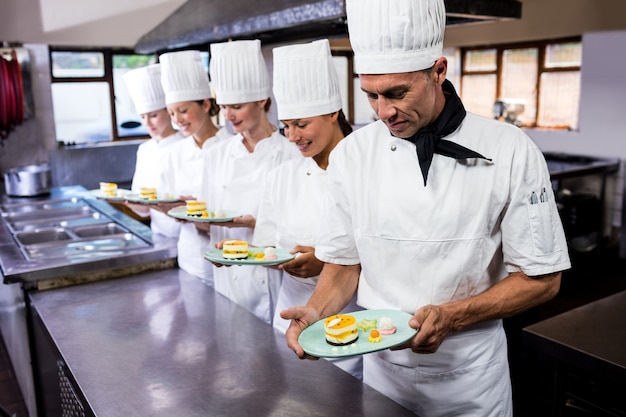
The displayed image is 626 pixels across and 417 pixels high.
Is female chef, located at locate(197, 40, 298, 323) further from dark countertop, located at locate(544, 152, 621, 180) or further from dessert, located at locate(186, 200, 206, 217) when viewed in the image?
dark countertop, located at locate(544, 152, 621, 180)

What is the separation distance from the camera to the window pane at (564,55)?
265 inches

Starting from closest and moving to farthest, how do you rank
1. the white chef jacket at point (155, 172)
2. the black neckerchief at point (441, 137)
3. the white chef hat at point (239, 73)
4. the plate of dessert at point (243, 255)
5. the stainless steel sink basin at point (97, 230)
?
the black neckerchief at point (441, 137) → the plate of dessert at point (243, 255) → the white chef hat at point (239, 73) → the white chef jacket at point (155, 172) → the stainless steel sink basin at point (97, 230)

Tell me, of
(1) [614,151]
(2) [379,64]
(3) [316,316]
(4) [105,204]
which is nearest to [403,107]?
(2) [379,64]

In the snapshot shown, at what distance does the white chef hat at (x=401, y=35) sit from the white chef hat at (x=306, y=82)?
0.72 m

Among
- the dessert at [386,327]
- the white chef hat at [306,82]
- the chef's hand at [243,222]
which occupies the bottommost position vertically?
the dessert at [386,327]

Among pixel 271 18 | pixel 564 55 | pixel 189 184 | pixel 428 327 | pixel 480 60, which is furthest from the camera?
pixel 480 60

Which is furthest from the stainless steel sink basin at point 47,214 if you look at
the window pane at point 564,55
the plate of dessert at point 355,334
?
the window pane at point 564,55

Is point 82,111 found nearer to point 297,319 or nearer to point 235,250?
point 235,250

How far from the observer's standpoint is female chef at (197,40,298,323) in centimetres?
272

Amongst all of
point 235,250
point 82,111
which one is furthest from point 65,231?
point 82,111

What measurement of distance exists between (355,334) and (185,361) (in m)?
0.63

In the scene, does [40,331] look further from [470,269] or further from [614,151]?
[614,151]

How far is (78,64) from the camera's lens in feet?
19.6

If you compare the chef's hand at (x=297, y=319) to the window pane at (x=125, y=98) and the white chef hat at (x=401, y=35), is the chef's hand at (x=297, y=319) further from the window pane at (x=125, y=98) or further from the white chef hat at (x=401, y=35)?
the window pane at (x=125, y=98)
